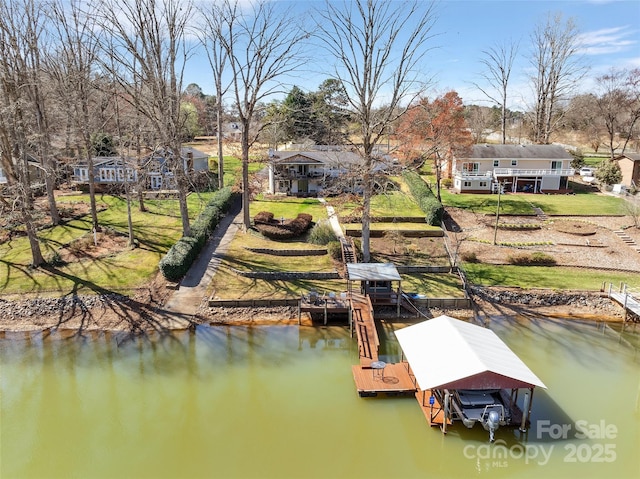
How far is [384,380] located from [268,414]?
450 cm

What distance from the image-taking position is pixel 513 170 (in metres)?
45.6

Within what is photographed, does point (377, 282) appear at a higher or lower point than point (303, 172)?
lower

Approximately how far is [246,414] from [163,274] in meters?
12.2

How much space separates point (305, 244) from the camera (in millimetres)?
30453

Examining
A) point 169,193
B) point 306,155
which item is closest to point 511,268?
point 306,155

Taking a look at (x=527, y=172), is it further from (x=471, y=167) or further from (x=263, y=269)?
(x=263, y=269)

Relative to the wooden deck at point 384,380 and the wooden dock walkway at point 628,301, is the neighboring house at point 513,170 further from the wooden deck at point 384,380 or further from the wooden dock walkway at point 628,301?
the wooden deck at point 384,380

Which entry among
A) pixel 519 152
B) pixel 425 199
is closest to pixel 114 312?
pixel 425 199

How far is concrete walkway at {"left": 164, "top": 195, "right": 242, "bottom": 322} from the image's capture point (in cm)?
2331

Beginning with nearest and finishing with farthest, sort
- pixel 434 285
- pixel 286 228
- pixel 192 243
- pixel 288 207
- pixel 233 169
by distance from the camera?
pixel 434 285 < pixel 192 243 < pixel 286 228 < pixel 288 207 < pixel 233 169

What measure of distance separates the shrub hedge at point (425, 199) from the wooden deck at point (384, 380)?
17.8 metres

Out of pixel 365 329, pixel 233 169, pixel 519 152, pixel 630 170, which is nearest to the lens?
pixel 365 329

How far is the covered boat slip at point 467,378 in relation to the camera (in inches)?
583

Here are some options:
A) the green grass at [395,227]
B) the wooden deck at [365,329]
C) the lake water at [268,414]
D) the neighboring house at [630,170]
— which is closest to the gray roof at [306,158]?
the green grass at [395,227]
